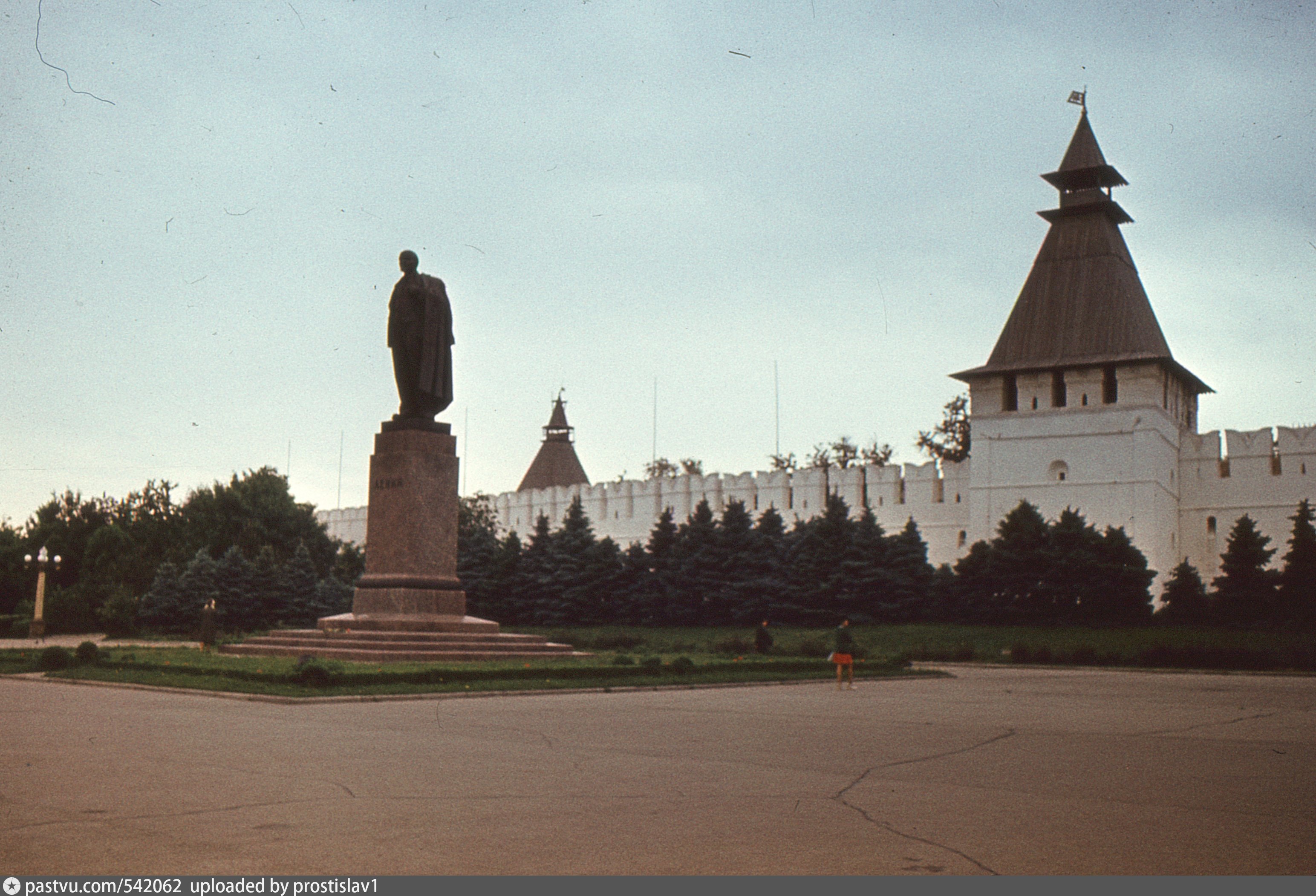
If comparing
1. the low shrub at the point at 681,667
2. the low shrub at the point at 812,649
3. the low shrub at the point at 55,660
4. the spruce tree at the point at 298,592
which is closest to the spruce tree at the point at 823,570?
the low shrub at the point at 812,649

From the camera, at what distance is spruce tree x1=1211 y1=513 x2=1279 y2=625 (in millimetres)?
36625

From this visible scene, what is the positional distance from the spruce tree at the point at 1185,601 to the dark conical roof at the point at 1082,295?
9809mm

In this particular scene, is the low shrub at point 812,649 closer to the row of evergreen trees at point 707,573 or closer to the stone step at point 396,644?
the stone step at point 396,644

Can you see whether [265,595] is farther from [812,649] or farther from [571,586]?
[812,649]

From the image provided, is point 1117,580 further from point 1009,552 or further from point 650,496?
point 650,496

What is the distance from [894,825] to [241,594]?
121ft

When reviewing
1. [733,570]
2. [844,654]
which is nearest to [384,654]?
[844,654]

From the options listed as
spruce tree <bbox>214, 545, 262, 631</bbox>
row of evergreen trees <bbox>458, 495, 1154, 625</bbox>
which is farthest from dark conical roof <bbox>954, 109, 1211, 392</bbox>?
spruce tree <bbox>214, 545, 262, 631</bbox>

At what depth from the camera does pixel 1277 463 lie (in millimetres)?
45500

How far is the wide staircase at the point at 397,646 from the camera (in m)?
16.7

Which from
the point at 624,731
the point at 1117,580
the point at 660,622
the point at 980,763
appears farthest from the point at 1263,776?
the point at 660,622

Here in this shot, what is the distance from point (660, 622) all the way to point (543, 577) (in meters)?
4.40

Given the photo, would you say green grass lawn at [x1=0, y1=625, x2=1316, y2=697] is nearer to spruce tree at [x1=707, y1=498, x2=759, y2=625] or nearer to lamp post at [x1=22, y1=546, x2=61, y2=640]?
spruce tree at [x1=707, y1=498, x2=759, y2=625]

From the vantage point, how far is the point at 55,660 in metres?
16.4
